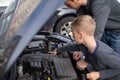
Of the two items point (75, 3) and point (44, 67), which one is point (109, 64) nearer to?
point (44, 67)

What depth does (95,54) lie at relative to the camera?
286 centimetres

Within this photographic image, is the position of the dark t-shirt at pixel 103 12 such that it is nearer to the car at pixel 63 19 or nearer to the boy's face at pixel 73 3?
the boy's face at pixel 73 3

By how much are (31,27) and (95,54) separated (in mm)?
1037

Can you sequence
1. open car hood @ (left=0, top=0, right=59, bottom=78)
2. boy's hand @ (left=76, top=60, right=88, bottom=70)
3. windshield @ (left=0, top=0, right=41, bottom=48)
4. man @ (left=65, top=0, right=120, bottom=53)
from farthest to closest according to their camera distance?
man @ (left=65, top=0, right=120, bottom=53)
boy's hand @ (left=76, top=60, right=88, bottom=70)
windshield @ (left=0, top=0, right=41, bottom=48)
open car hood @ (left=0, top=0, right=59, bottom=78)

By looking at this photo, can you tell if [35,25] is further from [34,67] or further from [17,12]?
[34,67]

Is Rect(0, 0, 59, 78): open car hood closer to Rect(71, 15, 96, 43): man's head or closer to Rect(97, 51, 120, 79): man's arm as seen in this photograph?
Rect(71, 15, 96, 43): man's head

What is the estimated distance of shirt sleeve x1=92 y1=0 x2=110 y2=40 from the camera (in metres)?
3.36

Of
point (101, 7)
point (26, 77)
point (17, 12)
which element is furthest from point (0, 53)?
point (101, 7)

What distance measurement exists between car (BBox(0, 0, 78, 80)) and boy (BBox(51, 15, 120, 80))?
0.21m

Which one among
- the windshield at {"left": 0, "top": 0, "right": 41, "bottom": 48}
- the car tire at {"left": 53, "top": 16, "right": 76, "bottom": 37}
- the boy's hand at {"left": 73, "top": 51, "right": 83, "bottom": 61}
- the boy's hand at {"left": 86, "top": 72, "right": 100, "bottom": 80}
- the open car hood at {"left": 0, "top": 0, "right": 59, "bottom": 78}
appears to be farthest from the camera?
the car tire at {"left": 53, "top": 16, "right": 76, "bottom": 37}

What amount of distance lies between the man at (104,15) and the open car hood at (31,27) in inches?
50.8

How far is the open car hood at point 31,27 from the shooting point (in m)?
1.96

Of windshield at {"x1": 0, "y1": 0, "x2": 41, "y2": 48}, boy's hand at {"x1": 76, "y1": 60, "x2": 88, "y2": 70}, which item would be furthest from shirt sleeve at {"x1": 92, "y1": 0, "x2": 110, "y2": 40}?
windshield at {"x1": 0, "y1": 0, "x2": 41, "y2": 48}

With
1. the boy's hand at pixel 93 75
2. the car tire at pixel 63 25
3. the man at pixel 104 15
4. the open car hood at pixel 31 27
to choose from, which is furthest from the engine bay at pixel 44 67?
the car tire at pixel 63 25
